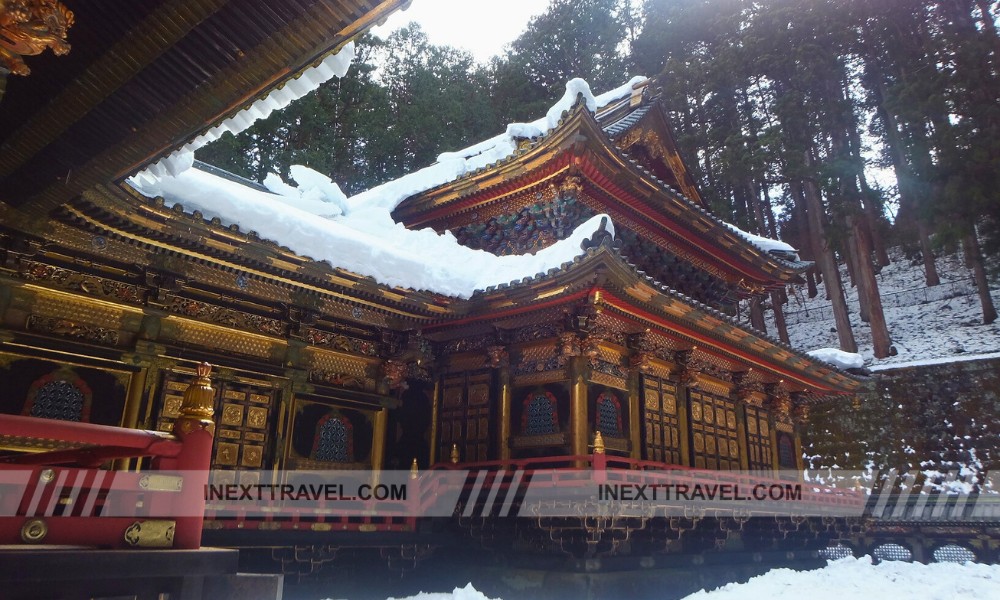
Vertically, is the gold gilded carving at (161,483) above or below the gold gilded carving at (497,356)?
below

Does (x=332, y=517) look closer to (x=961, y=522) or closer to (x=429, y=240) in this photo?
(x=429, y=240)

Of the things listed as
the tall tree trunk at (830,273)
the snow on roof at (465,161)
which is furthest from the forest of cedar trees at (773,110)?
the snow on roof at (465,161)

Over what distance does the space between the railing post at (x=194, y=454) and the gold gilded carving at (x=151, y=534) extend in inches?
1.9

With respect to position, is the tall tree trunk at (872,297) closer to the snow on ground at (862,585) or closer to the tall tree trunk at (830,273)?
the tall tree trunk at (830,273)

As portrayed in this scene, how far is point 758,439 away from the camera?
16.2 metres

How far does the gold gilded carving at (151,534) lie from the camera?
12.8 ft

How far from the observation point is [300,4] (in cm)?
375

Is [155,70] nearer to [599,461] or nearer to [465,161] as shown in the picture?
[599,461]

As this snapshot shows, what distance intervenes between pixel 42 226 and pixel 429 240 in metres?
6.79

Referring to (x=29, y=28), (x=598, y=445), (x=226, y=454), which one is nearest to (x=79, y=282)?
(x=226, y=454)

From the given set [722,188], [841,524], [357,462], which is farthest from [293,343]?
[722,188]

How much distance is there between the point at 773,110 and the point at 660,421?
21.7 m

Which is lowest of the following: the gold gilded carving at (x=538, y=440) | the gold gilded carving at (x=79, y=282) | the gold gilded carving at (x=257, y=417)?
the gold gilded carving at (x=538, y=440)

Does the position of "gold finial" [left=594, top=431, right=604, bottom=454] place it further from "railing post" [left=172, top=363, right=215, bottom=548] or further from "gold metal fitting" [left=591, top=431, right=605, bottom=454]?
"railing post" [left=172, top=363, right=215, bottom=548]
